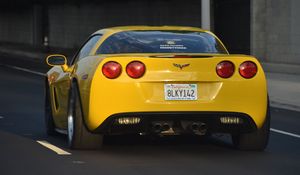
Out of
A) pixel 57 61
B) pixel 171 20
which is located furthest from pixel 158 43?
pixel 171 20

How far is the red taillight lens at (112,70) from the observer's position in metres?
10.1

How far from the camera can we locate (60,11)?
160 ft

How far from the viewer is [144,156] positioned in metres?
10.4

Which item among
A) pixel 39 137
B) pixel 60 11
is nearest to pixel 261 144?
pixel 39 137

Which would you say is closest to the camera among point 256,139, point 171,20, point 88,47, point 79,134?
point 79,134

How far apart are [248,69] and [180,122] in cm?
94

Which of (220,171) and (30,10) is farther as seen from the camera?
(30,10)

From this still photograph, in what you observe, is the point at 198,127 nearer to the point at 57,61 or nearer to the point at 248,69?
the point at 248,69

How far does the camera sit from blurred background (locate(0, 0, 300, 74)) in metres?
28.5

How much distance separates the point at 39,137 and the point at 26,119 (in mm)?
2568

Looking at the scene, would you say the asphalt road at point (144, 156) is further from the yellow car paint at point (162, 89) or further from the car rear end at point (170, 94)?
the yellow car paint at point (162, 89)

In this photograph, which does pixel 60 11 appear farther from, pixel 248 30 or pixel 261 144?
pixel 261 144

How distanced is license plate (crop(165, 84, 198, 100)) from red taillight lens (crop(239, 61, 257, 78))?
564mm

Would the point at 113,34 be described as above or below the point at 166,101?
above
